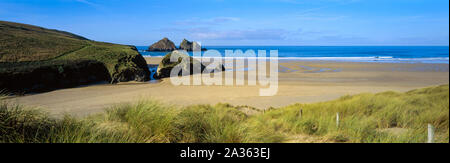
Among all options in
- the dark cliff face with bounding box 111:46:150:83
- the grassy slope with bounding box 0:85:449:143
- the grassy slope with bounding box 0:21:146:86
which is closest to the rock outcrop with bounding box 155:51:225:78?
the grassy slope with bounding box 0:21:146:86

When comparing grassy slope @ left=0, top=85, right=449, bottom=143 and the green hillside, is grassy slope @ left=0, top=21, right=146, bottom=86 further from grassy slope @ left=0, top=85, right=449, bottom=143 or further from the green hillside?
grassy slope @ left=0, top=85, right=449, bottom=143

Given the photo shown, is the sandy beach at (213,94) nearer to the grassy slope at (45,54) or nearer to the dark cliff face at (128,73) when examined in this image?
the grassy slope at (45,54)

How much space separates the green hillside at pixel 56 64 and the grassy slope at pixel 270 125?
976 centimetres

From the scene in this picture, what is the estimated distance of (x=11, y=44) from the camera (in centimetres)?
1334

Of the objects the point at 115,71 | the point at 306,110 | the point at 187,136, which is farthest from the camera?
the point at 115,71

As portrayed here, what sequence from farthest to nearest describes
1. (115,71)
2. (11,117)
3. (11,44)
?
(115,71), (11,44), (11,117)

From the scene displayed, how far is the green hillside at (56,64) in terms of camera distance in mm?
11280

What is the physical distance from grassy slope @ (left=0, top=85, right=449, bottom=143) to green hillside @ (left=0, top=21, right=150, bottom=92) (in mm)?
9755

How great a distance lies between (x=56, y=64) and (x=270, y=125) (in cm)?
1340

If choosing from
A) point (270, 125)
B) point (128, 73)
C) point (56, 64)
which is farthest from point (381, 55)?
point (270, 125)

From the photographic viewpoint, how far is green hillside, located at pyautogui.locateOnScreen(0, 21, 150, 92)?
11.3 metres
